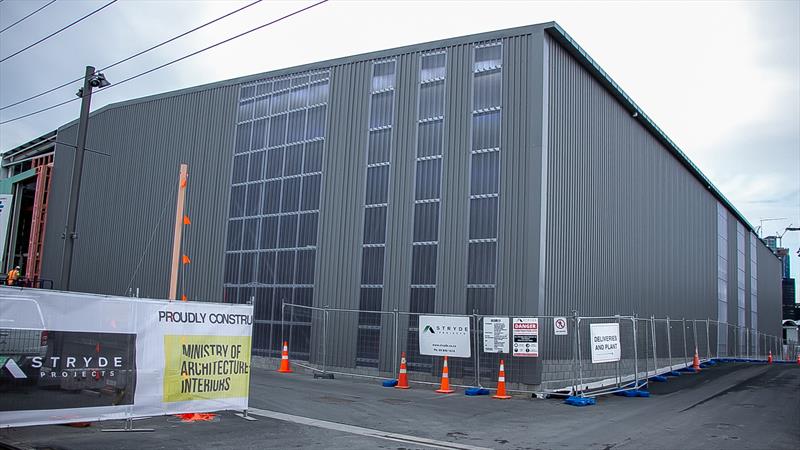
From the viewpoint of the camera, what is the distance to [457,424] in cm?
1235

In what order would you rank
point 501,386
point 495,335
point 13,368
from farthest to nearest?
point 495,335 < point 501,386 < point 13,368

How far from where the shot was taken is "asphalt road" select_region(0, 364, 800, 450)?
32.5 feet

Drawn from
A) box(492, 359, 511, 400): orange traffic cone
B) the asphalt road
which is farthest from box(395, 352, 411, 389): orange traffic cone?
box(492, 359, 511, 400): orange traffic cone

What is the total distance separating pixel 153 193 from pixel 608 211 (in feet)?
69.4

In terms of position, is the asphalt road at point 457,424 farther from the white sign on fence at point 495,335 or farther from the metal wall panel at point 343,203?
the metal wall panel at point 343,203

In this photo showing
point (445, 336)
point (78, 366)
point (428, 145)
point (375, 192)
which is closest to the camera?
point (78, 366)

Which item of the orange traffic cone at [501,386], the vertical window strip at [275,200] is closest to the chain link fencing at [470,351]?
the vertical window strip at [275,200]

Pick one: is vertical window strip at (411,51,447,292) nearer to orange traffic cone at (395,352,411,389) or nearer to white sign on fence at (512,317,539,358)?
orange traffic cone at (395,352,411,389)

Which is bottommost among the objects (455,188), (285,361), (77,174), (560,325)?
(285,361)

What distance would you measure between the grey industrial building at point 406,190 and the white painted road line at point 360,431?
8.82 meters

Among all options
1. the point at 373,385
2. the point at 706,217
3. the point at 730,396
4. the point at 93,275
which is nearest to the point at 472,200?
the point at 373,385

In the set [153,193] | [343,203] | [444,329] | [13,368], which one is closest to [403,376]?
[444,329]

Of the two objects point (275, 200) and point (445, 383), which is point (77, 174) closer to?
point (445, 383)

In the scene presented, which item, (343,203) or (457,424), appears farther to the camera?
(343,203)
